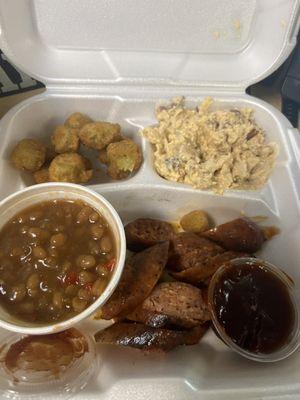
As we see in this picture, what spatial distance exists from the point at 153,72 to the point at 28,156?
738mm

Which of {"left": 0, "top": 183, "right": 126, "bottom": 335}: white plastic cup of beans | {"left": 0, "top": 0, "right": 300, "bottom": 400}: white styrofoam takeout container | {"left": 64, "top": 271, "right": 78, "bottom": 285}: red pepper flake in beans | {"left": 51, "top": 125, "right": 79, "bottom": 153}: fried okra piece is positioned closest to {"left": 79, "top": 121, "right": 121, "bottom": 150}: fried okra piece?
{"left": 51, "top": 125, "right": 79, "bottom": 153}: fried okra piece

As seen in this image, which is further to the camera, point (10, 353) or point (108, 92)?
point (108, 92)

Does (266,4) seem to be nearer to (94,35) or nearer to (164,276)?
(94,35)

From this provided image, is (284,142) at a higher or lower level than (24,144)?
lower

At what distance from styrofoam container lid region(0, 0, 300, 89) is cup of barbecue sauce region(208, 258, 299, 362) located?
0.96 meters

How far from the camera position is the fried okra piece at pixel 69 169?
1.69m

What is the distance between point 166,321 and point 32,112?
1173mm

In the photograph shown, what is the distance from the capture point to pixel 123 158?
1.76 meters

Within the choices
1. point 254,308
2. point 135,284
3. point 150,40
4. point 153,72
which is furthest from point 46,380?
point 150,40

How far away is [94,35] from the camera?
1.82 metres

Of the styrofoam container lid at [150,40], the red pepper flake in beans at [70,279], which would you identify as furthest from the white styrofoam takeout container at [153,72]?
the red pepper flake in beans at [70,279]

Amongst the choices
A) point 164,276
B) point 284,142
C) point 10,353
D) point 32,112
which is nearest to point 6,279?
point 10,353

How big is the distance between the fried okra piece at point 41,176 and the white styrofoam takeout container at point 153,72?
6 cm

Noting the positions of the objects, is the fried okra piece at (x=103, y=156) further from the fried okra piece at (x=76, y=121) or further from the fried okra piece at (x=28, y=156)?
the fried okra piece at (x=28, y=156)
